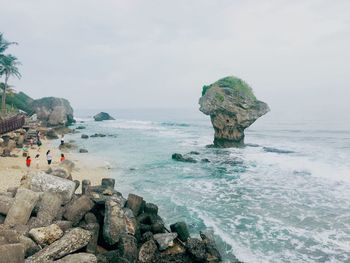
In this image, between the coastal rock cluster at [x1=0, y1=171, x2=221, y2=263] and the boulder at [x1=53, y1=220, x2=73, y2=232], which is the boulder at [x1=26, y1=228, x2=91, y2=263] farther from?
the boulder at [x1=53, y1=220, x2=73, y2=232]

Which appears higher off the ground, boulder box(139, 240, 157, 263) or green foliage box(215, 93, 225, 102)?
green foliage box(215, 93, 225, 102)

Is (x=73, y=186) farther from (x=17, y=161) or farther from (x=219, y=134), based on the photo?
(x=219, y=134)

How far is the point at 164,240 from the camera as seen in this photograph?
1291 centimetres

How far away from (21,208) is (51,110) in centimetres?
6616

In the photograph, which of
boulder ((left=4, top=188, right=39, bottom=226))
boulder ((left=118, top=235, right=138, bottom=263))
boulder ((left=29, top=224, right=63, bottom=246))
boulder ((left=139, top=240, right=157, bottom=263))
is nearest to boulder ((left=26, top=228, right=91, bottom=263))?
boulder ((left=29, top=224, right=63, bottom=246))

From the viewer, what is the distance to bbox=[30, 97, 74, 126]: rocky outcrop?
68750mm

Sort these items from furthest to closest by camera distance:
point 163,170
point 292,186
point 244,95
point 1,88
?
point 1,88
point 244,95
point 163,170
point 292,186

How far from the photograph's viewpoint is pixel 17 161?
27859 millimetres

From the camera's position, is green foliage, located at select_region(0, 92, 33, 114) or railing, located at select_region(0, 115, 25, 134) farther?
green foliage, located at select_region(0, 92, 33, 114)

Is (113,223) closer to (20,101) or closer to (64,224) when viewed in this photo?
(64,224)

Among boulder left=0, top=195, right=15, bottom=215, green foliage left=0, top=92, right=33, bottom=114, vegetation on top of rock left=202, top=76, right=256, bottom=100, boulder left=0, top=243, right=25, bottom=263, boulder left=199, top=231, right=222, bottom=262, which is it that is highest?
vegetation on top of rock left=202, top=76, right=256, bottom=100

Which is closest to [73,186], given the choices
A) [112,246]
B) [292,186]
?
[112,246]

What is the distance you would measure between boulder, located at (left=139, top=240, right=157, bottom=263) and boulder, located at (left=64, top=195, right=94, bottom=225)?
10.1 ft

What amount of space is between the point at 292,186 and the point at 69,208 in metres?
17.4
